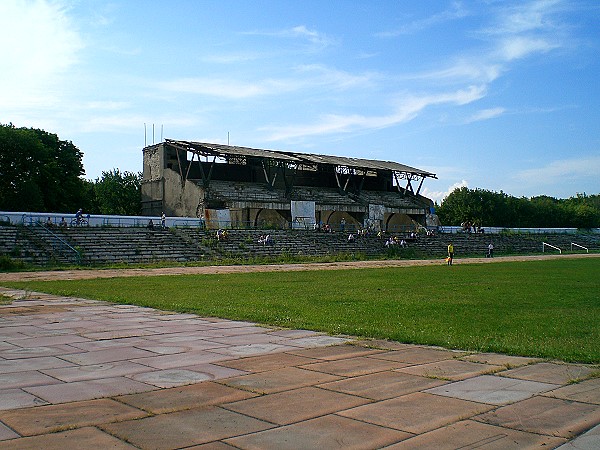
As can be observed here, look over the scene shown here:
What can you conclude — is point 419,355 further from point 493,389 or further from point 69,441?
point 69,441

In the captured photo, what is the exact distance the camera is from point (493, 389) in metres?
6.00

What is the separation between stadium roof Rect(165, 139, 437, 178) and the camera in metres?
58.0

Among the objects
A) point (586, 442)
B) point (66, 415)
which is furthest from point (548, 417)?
point (66, 415)

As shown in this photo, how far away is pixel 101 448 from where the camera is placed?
14.4 feet

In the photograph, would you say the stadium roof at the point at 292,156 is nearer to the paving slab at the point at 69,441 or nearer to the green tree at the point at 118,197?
the green tree at the point at 118,197

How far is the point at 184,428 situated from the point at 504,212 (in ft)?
339

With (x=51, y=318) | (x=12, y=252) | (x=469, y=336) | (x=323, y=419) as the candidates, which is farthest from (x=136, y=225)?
(x=323, y=419)

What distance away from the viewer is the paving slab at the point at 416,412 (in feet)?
16.2

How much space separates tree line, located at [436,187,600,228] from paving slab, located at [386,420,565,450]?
312 ft

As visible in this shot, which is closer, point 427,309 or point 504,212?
point 427,309

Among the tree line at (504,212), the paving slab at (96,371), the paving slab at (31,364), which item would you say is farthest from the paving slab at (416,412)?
the tree line at (504,212)

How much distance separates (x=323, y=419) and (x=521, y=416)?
5.42ft

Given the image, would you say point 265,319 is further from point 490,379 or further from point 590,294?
point 590,294

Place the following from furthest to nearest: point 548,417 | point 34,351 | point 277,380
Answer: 1. point 34,351
2. point 277,380
3. point 548,417
